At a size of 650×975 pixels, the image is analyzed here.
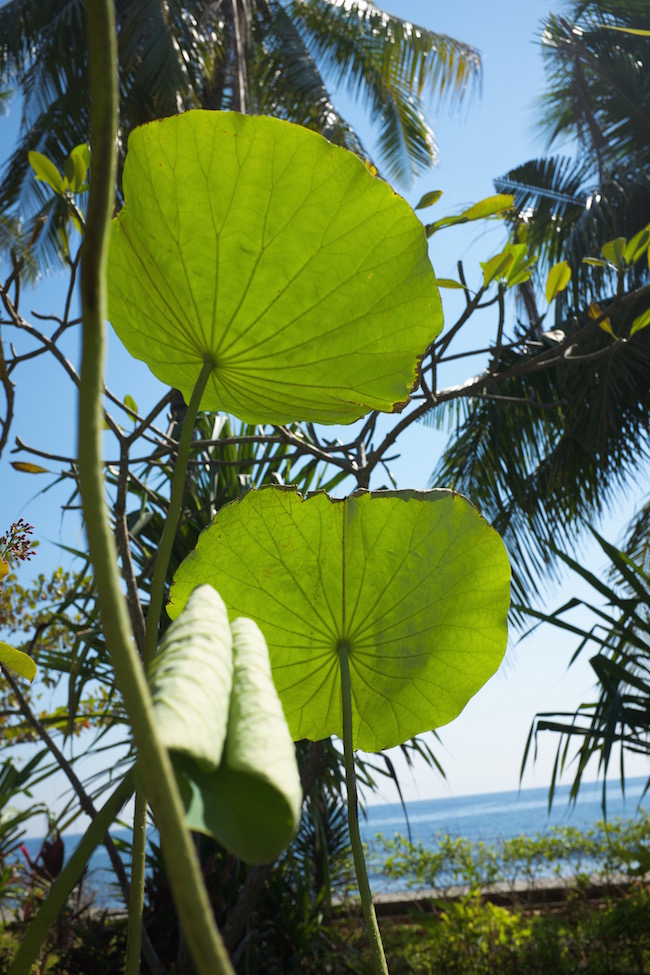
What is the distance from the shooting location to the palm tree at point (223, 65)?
505 cm

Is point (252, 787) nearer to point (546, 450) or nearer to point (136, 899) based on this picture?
point (136, 899)

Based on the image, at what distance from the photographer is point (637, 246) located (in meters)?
1.46

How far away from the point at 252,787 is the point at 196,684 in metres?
0.03

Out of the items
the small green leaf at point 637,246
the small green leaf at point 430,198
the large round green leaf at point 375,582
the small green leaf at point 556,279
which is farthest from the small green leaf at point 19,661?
the small green leaf at point 637,246

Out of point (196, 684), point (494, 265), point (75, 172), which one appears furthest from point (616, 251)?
point (196, 684)

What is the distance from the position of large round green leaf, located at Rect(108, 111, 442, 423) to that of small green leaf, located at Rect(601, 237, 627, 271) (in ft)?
3.37

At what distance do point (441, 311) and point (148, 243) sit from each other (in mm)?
158

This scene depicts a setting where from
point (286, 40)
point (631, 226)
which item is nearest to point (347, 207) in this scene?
point (631, 226)

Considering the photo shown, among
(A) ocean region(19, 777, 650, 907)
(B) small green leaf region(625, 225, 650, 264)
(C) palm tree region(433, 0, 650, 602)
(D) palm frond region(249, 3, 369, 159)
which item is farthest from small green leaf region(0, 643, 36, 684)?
(A) ocean region(19, 777, 650, 907)

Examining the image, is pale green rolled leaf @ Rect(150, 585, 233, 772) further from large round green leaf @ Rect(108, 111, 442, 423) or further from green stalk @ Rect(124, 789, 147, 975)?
large round green leaf @ Rect(108, 111, 442, 423)

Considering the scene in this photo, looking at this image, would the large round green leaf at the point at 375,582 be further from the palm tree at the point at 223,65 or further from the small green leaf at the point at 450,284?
the palm tree at the point at 223,65

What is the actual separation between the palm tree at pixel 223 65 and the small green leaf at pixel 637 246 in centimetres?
378

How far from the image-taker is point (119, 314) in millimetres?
420

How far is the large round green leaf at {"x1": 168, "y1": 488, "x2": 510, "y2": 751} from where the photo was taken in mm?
403
